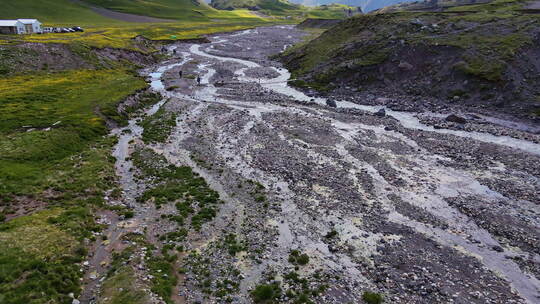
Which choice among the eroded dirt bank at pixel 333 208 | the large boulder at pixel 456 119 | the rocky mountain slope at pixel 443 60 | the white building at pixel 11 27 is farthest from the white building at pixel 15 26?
the large boulder at pixel 456 119

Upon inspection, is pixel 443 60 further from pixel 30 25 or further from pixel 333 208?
pixel 30 25

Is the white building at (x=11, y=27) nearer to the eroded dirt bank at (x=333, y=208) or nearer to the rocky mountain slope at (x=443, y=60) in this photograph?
the eroded dirt bank at (x=333, y=208)

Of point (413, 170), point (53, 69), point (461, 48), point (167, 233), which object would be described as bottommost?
point (167, 233)

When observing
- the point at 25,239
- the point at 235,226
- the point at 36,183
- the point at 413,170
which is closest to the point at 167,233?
the point at 235,226

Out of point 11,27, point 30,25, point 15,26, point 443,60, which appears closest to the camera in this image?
point 443,60

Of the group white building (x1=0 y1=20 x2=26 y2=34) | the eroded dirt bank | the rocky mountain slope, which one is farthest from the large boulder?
white building (x1=0 y1=20 x2=26 y2=34)

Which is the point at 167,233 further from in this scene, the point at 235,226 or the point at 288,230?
the point at 288,230

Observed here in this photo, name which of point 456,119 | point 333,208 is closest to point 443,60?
point 456,119
